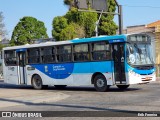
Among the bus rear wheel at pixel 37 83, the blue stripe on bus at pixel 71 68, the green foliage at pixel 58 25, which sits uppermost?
the green foliage at pixel 58 25

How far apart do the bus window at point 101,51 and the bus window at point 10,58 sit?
7209 mm

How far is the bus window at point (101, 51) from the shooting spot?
752 inches

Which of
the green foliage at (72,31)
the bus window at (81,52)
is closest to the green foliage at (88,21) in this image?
the green foliage at (72,31)

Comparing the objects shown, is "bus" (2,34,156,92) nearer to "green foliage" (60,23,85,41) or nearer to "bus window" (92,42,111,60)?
"bus window" (92,42,111,60)

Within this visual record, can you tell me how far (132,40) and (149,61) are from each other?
4.97 feet

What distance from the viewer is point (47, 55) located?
2247 centimetres

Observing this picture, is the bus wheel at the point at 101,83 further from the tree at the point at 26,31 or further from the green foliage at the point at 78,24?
the tree at the point at 26,31

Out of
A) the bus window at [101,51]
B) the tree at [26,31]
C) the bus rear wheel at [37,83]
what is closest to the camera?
the bus window at [101,51]

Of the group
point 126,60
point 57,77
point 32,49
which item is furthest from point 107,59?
point 32,49

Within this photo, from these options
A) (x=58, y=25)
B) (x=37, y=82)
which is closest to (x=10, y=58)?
(x=37, y=82)

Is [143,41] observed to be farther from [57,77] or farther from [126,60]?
[57,77]

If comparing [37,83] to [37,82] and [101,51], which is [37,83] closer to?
[37,82]

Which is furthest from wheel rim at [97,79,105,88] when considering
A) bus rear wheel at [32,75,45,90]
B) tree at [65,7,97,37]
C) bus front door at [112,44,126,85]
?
tree at [65,7,97,37]

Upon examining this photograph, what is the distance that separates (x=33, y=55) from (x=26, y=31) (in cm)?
4154
